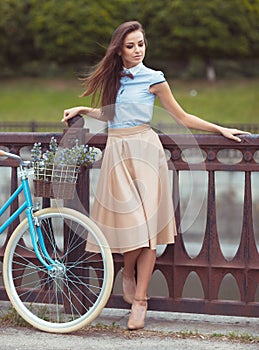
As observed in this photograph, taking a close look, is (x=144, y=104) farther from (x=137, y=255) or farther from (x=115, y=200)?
(x=137, y=255)

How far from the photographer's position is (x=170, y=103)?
5137mm

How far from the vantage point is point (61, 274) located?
5.20 metres

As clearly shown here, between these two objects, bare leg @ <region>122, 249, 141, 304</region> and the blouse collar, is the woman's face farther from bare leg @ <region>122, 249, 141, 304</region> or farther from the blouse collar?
bare leg @ <region>122, 249, 141, 304</region>

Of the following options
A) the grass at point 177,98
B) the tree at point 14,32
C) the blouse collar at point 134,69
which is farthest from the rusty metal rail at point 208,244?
the tree at point 14,32

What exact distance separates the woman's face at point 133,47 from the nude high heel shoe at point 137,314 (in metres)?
1.53

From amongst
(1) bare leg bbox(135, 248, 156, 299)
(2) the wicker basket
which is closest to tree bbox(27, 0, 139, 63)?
(1) bare leg bbox(135, 248, 156, 299)

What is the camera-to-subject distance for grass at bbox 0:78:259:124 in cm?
2845

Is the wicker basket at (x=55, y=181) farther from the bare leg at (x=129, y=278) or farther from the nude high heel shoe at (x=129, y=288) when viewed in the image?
the nude high heel shoe at (x=129, y=288)

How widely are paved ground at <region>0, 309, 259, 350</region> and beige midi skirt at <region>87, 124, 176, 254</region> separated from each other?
0.55m

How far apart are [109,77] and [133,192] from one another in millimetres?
755

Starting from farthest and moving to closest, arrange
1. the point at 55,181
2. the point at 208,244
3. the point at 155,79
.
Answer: the point at 208,244 → the point at 155,79 → the point at 55,181

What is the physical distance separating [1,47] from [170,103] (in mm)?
30220

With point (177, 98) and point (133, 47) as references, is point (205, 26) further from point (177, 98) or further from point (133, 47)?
point (133, 47)

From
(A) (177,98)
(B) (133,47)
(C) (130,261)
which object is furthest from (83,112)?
(A) (177,98)
